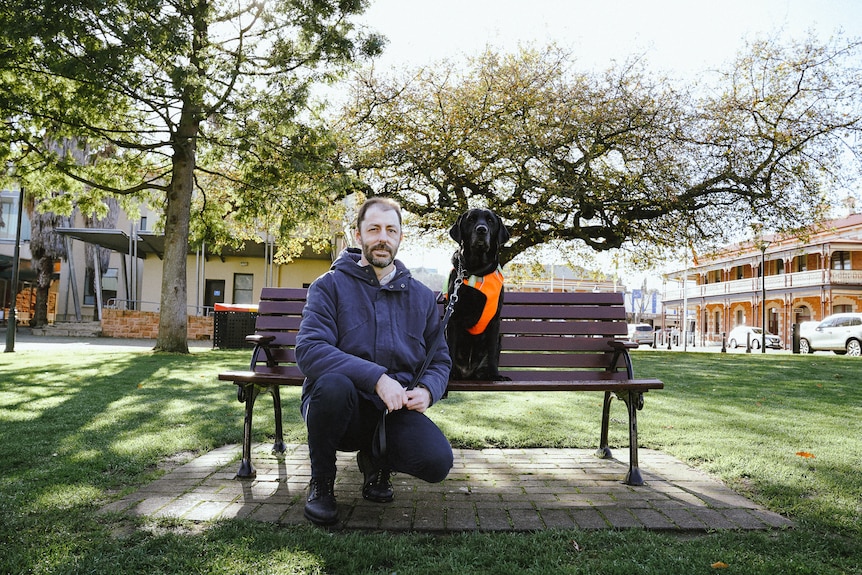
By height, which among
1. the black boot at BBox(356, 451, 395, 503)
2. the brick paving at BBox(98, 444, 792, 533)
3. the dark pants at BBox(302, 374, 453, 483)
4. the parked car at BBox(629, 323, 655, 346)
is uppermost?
the dark pants at BBox(302, 374, 453, 483)

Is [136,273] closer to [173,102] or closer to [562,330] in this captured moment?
[173,102]

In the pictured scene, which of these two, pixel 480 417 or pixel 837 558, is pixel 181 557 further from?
pixel 480 417

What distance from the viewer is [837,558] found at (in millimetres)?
2330

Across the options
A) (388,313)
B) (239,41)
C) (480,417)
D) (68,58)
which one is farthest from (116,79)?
(388,313)

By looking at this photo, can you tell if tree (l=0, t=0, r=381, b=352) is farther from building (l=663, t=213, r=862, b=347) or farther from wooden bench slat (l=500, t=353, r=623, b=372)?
building (l=663, t=213, r=862, b=347)

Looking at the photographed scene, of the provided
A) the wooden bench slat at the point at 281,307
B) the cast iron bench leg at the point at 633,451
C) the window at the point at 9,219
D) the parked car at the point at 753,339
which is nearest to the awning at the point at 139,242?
the window at the point at 9,219

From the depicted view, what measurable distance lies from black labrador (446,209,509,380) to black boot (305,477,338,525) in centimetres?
117

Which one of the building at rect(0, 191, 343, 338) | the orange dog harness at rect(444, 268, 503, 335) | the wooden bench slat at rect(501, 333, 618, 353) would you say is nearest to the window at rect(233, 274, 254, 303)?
the building at rect(0, 191, 343, 338)

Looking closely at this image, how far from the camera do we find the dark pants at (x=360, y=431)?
2541 mm

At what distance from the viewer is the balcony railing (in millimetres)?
36688

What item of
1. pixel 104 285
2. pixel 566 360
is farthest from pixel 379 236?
pixel 104 285

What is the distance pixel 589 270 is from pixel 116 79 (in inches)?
673

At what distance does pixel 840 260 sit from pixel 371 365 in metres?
46.4

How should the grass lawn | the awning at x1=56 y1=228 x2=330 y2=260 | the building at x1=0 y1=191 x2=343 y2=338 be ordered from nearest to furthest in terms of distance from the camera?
the grass lawn → the awning at x1=56 y1=228 x2=330 y2=260 → the building at x1=0 y1=191 x2=343 y2=338
